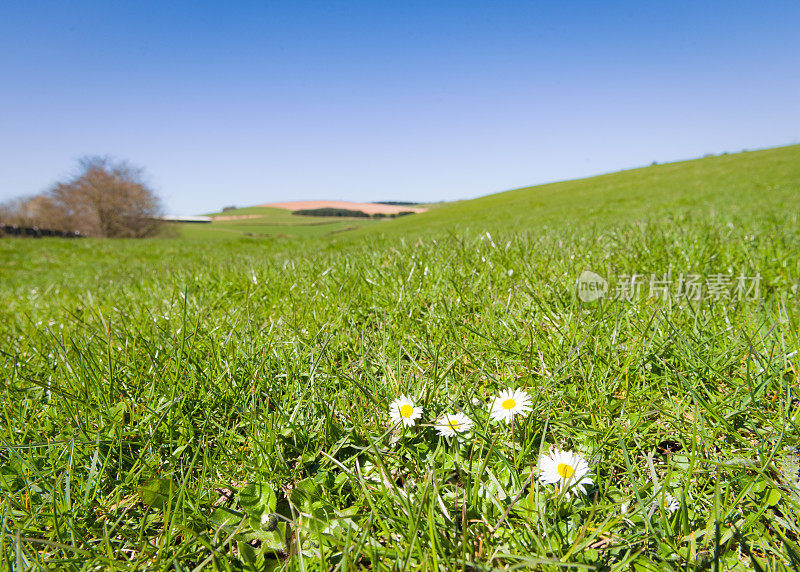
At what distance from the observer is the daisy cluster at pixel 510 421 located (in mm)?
1338

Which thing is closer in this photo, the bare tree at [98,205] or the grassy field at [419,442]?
the grassy field at [419,442]

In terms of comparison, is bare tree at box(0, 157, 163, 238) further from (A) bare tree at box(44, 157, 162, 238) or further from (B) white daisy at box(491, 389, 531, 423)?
(B) white daisy at box(491, 389, 531, 423)

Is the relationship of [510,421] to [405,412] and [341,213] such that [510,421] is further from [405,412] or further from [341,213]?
[341,213]

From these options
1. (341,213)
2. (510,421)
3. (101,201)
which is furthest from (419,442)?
(341,213)

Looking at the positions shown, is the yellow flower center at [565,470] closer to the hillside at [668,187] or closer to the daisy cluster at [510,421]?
the daisy cluster at [510,421]

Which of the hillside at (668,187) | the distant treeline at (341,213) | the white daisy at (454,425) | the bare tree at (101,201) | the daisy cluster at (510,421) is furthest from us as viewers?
the distant treeline at (341,213)

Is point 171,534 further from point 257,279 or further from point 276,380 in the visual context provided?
point 257,279

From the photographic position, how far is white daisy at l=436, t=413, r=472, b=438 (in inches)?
59.9

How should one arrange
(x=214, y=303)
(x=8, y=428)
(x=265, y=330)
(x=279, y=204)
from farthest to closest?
(x=279, y=204), (x=214, y=303), (x=265, y=330), (x=8, y=428)

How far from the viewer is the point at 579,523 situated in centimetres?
129

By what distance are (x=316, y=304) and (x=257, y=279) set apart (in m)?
1.16

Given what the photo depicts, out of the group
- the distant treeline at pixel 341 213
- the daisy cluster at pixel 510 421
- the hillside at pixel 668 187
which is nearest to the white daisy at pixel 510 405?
the daisy cluster at pixel 510 421

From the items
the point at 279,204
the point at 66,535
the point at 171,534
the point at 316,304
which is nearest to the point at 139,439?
the point at 66,535

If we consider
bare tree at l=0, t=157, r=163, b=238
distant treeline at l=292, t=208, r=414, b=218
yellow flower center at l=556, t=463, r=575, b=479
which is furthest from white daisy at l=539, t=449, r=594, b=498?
distant treeline at l=292, t=208, r=414, b=218
